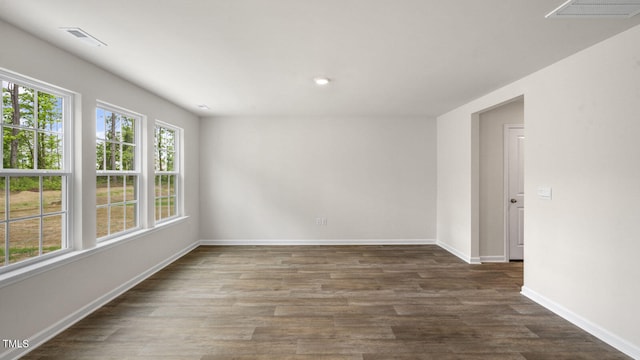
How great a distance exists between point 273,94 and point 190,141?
85.7 inches

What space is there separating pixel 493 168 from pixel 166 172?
510 centimetres

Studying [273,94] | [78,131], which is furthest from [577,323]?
[78,131]

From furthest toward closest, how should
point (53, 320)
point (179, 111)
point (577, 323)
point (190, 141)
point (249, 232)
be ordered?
point (249, 232) → point (190, 141) → point (179, 111) → point (577, 323) → point (53, 320)

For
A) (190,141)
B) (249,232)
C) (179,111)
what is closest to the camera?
(179,111)

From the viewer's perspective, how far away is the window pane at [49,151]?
261cm

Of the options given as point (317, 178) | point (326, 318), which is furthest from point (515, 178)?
point (326, 318)

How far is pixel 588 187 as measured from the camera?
2.68 m

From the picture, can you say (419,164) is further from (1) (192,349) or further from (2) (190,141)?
(1) (192,349)

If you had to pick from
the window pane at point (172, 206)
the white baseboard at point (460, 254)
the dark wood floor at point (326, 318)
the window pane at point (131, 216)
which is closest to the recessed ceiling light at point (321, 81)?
the dark wood floor at point (326, 318)

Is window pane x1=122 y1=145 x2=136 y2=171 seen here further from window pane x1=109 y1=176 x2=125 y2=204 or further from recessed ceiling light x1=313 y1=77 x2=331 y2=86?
recessed ceiling light x1=313 y1=77 x2=331 y2=86

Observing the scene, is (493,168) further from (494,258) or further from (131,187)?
(131,187)

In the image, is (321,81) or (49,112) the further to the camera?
(321,81)

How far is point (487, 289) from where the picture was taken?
3.65 meters

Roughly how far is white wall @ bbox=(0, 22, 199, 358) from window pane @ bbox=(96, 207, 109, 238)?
22 centimetres
